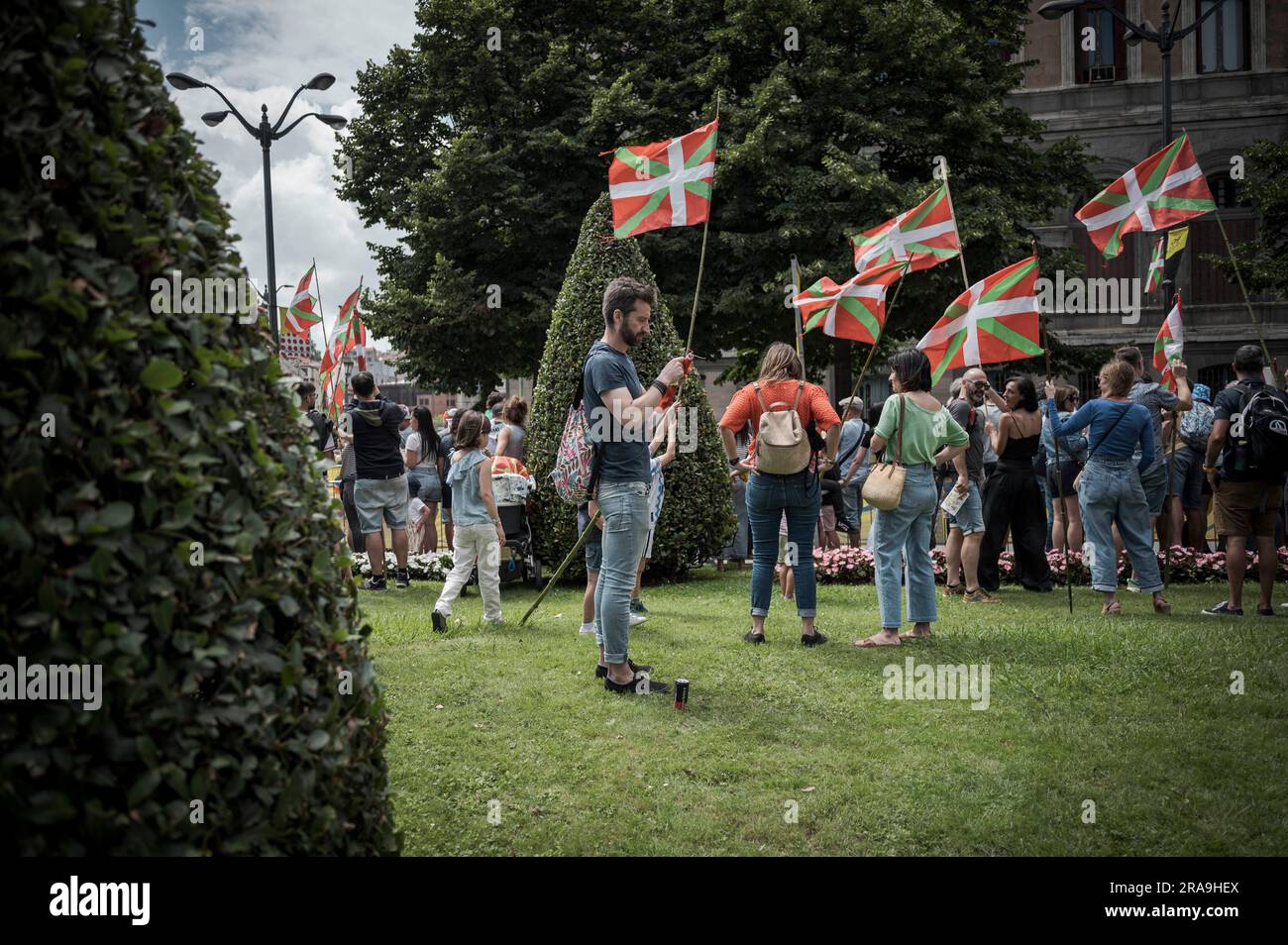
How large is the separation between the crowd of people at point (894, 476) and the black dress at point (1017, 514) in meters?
0.02

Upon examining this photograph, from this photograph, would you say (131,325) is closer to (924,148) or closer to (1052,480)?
(1052,480)

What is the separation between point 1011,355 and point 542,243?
15965mm

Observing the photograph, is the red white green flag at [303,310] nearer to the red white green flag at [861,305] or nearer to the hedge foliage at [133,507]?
the red white green flag at [861,305]

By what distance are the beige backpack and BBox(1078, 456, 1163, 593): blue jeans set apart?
306 centimetres

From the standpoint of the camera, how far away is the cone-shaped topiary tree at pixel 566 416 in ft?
35.1

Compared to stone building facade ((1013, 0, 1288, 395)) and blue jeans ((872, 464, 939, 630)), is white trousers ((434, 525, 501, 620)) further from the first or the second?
stone building facade ((1013, 0, 1288, 395))

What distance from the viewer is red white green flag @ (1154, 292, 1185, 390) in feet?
34.4

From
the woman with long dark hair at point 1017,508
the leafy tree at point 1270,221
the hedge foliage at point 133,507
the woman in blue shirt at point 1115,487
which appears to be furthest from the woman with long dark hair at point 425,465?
the leafy tree at point 1270,221

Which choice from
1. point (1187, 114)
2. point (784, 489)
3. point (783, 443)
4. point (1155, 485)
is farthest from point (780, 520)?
point (1187, 114)

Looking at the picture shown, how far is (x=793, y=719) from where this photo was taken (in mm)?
5387

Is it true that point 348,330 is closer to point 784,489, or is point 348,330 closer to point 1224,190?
point 784,489

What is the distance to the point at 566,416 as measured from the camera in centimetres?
1089

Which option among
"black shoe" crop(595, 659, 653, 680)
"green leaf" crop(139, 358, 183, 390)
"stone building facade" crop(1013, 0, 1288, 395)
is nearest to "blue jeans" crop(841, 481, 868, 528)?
"black shoe" crop(595, 659, 653, 680)
